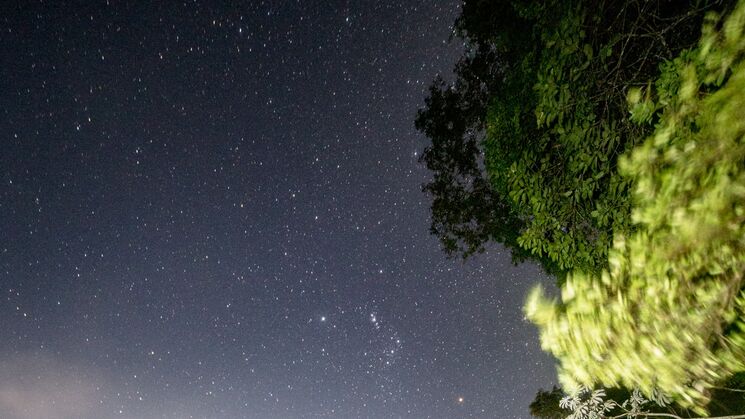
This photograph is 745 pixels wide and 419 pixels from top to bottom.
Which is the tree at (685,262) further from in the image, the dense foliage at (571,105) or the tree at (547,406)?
the tree at (547,406)

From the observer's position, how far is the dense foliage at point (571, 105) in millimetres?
2789

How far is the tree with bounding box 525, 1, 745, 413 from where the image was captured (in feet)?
4.50

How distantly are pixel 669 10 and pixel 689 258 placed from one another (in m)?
3.13

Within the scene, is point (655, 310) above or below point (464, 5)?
below

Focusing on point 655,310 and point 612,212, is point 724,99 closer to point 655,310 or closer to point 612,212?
point 655,310

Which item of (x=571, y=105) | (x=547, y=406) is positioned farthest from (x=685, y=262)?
(x=547, y=406)

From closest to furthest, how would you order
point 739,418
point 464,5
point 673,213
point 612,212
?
point 673,213 → point 739,418 → point 612,212 → point 464,5

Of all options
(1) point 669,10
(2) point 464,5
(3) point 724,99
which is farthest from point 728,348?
(2) point 464,5

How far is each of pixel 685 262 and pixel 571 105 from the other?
63.1 inches

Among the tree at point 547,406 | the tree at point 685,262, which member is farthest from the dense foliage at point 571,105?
the tree at point 547,406

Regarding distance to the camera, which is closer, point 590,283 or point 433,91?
point 590,283

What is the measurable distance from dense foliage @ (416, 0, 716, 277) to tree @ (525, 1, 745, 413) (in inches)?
26.7

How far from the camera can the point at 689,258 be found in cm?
152

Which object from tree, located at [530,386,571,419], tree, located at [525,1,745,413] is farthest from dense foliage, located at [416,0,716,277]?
tree, located at [530,386,571,419]
